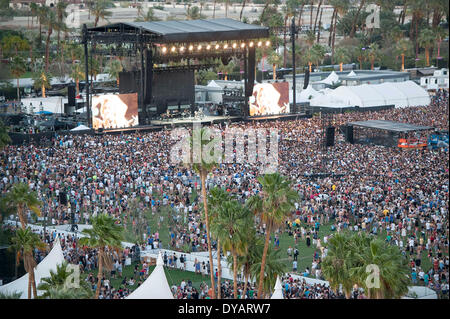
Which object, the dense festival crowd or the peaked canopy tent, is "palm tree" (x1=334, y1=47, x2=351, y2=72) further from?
the dense festival crowd

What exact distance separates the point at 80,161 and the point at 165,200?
28.8ft

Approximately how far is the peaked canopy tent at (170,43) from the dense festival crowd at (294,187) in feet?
23.7

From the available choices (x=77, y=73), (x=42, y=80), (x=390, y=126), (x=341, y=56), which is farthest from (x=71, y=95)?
(x=341, y=56)

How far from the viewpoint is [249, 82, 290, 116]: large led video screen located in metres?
66.4

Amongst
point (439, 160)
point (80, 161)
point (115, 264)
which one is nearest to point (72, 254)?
point (115, 264)

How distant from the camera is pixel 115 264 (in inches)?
1286

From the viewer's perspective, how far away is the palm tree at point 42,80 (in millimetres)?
76625

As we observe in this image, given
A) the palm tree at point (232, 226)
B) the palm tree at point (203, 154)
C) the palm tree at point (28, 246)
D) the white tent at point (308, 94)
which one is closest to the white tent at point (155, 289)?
the palm tree at point (232, 226)

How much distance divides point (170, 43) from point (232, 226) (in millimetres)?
36428

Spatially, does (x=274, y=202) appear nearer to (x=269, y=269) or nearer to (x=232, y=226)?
(x=232, y=226)

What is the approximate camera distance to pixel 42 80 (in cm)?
7681

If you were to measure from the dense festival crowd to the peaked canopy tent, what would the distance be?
7.24m

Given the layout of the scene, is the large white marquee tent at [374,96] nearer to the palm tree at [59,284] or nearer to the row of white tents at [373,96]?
the row of white tents at [373,96]
